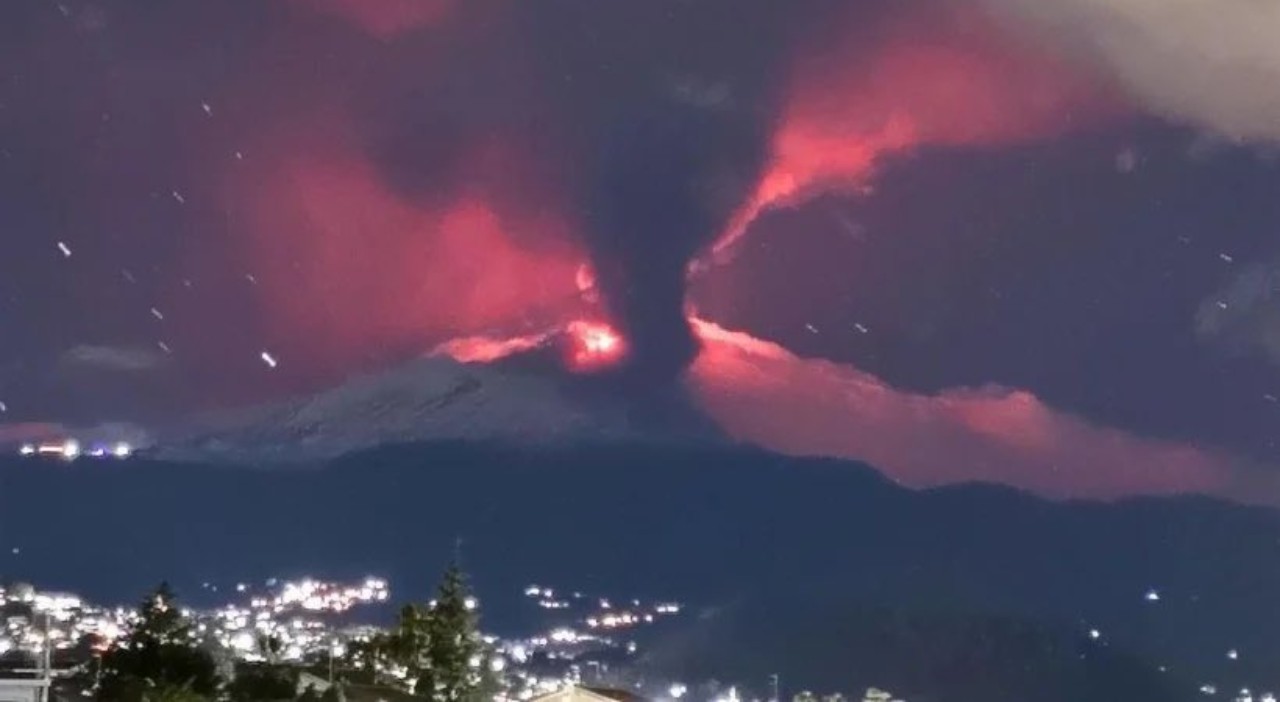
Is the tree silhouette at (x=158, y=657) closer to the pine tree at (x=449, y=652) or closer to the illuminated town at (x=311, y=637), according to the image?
the illuminated town at (x=311, y=637)

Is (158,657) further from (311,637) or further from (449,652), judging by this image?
(311,637)

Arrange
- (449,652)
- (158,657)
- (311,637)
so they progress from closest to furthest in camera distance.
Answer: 1. (158,657)
2. (449,652)
3. (311,637)

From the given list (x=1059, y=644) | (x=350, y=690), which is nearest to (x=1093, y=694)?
(x=1059, y=644)

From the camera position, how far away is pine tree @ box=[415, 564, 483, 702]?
45375 mm

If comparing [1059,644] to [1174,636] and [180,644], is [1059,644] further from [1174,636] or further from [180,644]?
[180,644]

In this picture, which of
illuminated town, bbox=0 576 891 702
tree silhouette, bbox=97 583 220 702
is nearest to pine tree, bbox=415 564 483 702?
illuminated town, bbox=0 576 891 702

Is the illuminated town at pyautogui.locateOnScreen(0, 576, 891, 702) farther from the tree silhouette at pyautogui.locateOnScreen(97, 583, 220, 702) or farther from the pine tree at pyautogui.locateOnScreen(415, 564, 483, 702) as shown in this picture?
the pine tree at pyautogui.locateOnScreen(415, 564, 483, 702)

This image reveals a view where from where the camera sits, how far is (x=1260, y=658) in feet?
534

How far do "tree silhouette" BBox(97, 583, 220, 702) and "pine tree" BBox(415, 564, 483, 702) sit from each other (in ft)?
23.5

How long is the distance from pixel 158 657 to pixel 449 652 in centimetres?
961

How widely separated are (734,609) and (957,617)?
41904mm

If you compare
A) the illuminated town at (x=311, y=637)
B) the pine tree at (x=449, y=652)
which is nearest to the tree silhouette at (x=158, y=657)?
the illuminated town at (x=311, y=637)

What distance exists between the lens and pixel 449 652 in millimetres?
45688

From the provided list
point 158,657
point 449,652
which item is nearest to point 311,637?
point 449,652
